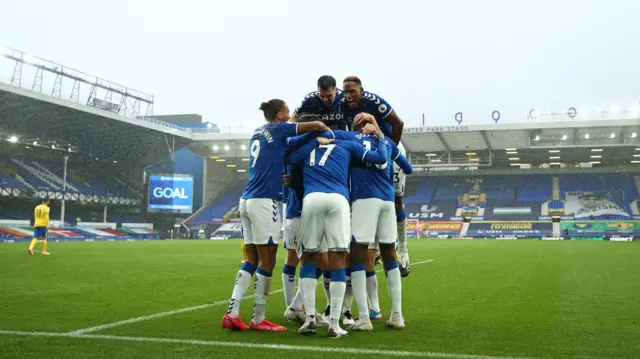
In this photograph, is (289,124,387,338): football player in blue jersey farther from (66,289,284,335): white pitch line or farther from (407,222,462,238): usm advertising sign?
(407,222,462,238): usm advertising sign

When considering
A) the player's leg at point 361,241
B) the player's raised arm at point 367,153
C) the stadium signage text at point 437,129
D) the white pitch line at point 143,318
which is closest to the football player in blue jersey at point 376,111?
the player's raised arm at point 367,153

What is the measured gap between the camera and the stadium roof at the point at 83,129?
36281 mm

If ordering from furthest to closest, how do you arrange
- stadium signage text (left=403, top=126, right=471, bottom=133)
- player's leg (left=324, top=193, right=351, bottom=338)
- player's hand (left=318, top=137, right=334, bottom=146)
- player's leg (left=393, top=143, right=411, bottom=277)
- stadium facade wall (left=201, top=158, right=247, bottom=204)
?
stadium facade wall (left=201, top=158, right=247, bottom=204), stadium signage text (left=403, top=126, right=471, bottom=133), player's leg (left=393, top=143, right=411, bottom=277), player's hand (left=318, top=137, right=334, bottom=146), player's leg (left=324, top=193, right=351, bottom=338)

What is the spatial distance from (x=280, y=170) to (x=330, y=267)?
1.12 meters

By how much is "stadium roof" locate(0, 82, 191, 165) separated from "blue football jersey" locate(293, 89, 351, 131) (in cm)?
3291

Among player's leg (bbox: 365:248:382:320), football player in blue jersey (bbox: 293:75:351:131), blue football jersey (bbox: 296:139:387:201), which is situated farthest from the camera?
football player in blue jersey (bbox: 293:75:351:131)

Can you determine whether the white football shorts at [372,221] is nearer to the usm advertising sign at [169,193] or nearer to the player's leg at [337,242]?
the player's leg at [337,242]

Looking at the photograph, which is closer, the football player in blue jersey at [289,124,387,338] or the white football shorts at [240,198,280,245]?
the football player in blue jersey at [289,124,387,338]

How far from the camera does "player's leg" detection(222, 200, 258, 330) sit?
5141 mm

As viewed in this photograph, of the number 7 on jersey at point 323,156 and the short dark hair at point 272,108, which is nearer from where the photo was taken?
the number 7 on jersey at point 323,156

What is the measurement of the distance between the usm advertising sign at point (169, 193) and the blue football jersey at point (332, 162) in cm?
4167

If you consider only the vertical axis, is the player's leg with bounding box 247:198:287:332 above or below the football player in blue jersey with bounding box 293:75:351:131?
below

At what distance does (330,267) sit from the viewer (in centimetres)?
509

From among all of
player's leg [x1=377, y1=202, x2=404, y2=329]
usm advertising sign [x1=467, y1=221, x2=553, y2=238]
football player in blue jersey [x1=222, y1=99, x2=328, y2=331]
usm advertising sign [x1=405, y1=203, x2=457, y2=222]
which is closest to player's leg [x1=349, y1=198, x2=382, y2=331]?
player's leg [x1=377, y1=202, x2=404, y2=329]
